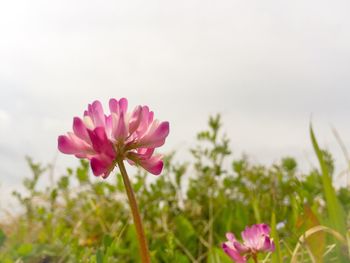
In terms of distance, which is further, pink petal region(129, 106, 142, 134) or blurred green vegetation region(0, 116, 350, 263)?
blurred green vegetation region(0, 116, 350, 263)

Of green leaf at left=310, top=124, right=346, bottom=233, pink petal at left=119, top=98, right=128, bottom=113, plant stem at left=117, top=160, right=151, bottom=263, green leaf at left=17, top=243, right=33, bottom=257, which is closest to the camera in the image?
plant stem at left=117, top=160, right=151, bottom=263

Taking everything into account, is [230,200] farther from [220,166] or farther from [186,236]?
[186,236]

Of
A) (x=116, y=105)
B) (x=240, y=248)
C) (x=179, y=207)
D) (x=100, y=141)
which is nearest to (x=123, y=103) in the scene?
(x=116, y=105)

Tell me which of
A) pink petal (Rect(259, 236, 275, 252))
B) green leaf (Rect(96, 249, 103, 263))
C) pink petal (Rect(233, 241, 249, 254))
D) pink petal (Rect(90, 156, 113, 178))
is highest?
pink petal (Rect(90, 156, 113, 178))

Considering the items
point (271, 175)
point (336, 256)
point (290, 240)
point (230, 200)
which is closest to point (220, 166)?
point (230, 200)

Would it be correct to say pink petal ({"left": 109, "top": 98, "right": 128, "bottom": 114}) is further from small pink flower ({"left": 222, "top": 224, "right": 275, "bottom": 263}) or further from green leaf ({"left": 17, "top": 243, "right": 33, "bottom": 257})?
green leaf ({"left": 17, "top": 243, "right": 33, "bottom": 257})

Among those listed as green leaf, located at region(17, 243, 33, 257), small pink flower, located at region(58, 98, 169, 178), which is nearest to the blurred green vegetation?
green leaf, located at region(17, 243, 33, 257)

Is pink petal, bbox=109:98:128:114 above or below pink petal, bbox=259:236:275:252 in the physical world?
above
